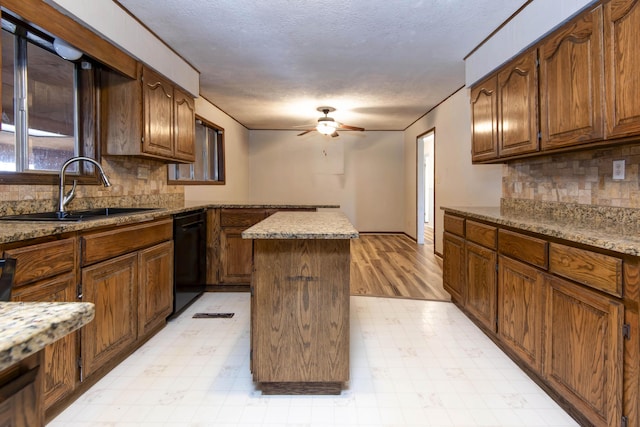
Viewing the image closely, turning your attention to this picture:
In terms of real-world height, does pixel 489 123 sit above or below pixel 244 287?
above

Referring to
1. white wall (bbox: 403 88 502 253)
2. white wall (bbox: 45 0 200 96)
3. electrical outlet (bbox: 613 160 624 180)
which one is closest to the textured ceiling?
white wall (bbox: 45 0 200 96)

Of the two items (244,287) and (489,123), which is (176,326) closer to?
(244,287)

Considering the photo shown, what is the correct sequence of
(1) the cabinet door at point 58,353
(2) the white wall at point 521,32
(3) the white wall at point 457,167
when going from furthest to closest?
(3) the white wall at point 457,167 < (2) the white wall at point 521,32 < (1) the cabinet door at point 58,353

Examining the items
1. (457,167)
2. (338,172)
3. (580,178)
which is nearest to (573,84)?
(580,178)

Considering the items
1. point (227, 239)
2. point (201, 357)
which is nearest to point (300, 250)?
point (201, 357)

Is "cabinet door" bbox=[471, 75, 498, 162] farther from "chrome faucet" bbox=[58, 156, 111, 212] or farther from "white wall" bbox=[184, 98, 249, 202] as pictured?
"white wall" bbox=[184, 98, 249, 202]

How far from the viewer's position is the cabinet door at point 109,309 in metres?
1.77

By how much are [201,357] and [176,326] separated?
61 centimetres

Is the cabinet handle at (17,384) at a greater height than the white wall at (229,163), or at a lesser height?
lesser

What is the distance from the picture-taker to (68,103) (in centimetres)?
247

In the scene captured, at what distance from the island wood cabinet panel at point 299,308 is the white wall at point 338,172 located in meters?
5.80

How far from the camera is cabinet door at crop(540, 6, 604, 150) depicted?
1710 mm

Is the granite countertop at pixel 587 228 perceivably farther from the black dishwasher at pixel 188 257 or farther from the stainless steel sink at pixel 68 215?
the stainless steel sink at pixel 68 215

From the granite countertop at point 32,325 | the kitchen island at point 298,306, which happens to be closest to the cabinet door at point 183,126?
the kitchen island at point 298,306
